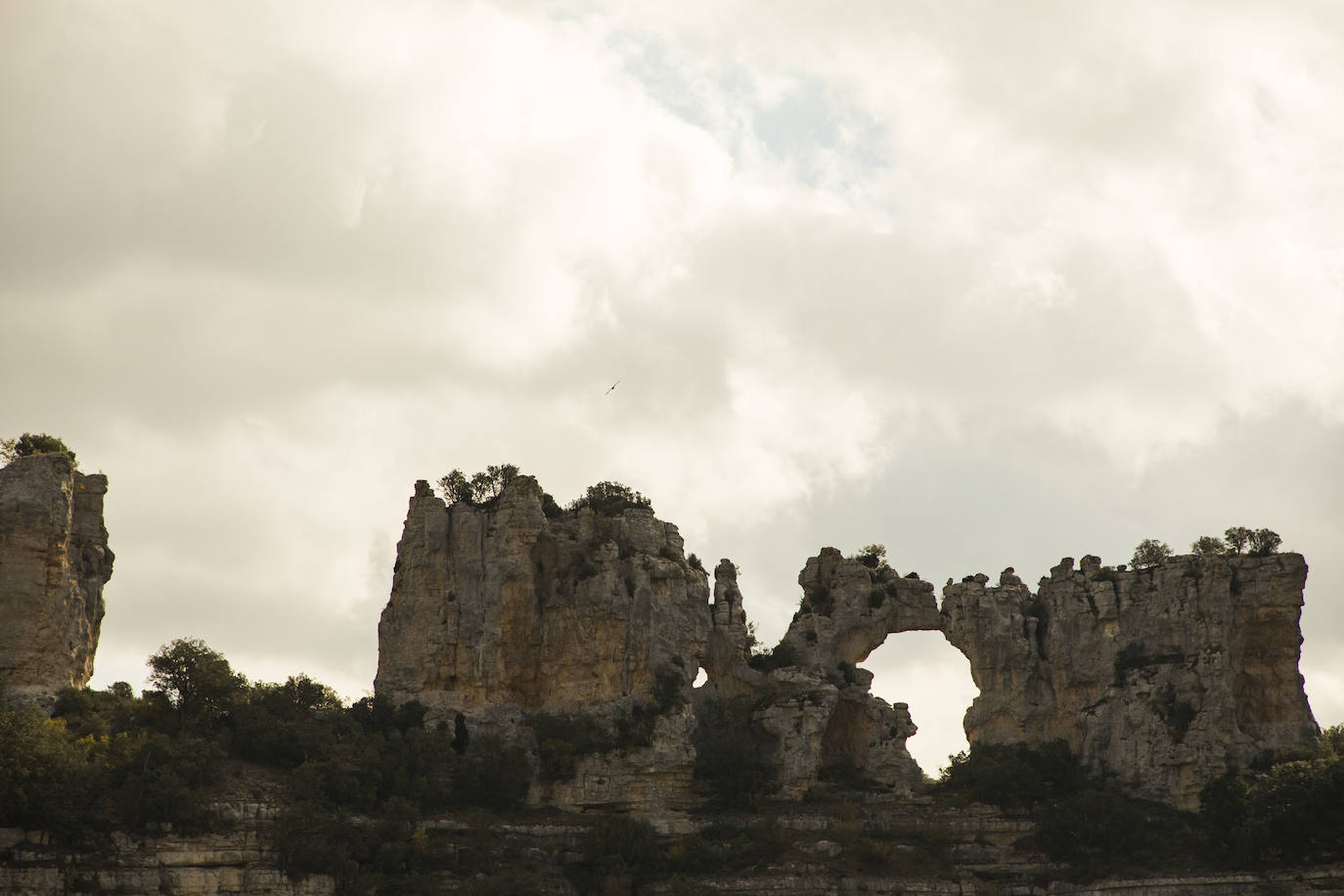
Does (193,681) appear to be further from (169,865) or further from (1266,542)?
(1266,542)

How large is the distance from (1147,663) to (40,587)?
146ft

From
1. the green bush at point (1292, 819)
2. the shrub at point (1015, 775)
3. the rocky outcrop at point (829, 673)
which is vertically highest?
the rocky outcrop at point (829, 673)

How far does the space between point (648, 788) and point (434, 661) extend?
10319 millimetres

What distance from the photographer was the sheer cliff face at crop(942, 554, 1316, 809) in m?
94.1

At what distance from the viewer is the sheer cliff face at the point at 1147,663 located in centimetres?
9412

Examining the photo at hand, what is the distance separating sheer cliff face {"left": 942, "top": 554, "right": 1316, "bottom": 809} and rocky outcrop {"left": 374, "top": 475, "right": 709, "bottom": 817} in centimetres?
1300

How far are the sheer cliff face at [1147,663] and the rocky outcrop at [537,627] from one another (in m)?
13.0

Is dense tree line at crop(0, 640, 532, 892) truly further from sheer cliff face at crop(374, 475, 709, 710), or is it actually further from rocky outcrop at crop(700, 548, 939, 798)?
rocky outcrop at crop(700, 548, 939, 798)

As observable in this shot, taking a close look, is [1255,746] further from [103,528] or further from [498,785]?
[103,528]

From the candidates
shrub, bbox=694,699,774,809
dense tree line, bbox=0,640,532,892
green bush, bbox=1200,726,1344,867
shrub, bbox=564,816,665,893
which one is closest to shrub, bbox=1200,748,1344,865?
green bush, bbox=1200,726,1344,867

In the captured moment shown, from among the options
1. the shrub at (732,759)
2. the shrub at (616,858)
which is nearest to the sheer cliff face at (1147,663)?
the shrub at (732,759)

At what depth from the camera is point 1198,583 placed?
96125 mm

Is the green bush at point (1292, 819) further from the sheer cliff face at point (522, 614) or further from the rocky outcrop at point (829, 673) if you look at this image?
the sheer cliff face at point (522, 614)

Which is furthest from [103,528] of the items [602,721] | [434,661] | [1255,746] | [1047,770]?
[1255,746]
